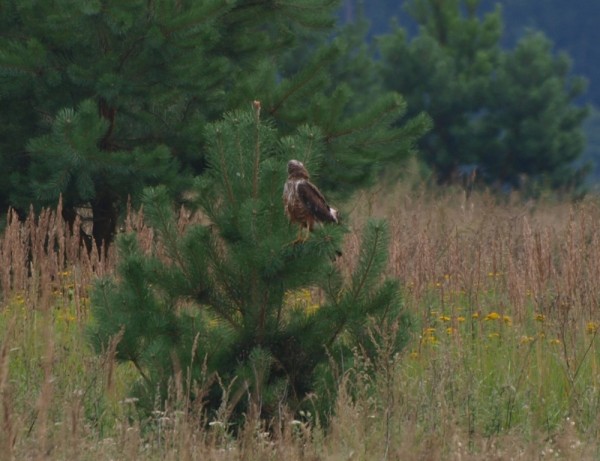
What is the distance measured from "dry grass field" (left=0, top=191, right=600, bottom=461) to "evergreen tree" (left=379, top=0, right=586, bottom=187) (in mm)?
17111

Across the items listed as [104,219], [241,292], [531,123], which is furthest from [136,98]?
[531,123]

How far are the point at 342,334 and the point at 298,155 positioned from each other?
81cm

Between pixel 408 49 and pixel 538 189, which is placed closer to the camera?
pixel 538 189

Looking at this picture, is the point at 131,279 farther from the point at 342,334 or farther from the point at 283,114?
the point at 283,114

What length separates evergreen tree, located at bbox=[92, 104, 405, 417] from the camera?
4.78 m

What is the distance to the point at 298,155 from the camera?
203 inches

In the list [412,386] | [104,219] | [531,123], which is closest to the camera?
[412,386]

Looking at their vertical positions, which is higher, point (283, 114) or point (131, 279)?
point (283, 114)

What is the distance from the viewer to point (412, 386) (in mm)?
5078

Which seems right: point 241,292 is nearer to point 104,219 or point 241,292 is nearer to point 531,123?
point 104,219

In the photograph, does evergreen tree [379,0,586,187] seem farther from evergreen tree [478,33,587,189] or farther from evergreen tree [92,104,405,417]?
evergreen tree [92,104,405,417]

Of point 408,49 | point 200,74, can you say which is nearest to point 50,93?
point 200,74

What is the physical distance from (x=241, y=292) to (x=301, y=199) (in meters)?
0.48

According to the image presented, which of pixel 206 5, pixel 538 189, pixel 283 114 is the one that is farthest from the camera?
pixel 538 189
